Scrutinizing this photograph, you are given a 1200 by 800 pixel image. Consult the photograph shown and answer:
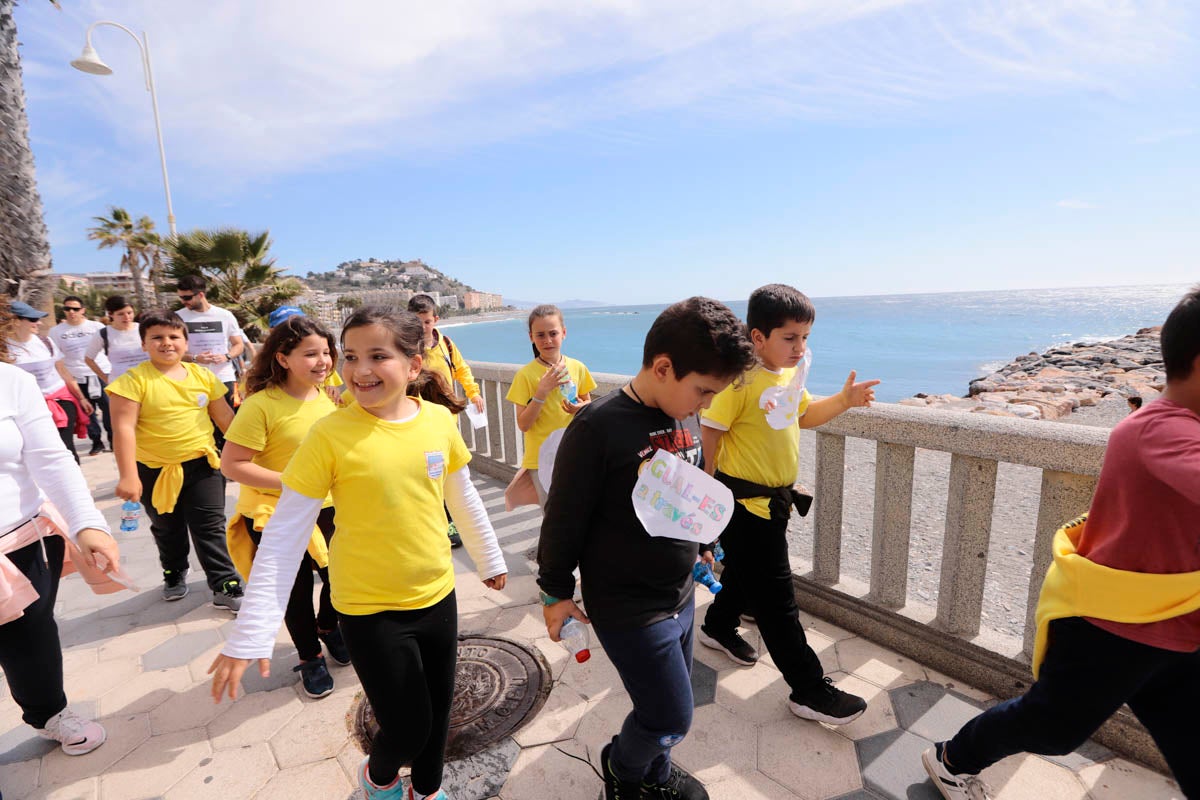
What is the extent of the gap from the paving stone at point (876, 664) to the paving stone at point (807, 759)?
486 mm

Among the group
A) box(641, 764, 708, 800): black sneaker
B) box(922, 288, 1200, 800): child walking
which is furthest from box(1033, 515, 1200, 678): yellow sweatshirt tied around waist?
box(641, 764, 708, 800): black sneaker

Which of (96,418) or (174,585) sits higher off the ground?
(96,418)

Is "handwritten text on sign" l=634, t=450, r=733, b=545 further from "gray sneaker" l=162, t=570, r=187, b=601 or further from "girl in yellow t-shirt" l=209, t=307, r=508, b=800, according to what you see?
"gray sneaker" l=162, t=570, r=187, b=601

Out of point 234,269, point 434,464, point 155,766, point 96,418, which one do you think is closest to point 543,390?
point 434,464

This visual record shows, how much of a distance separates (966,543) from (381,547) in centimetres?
260

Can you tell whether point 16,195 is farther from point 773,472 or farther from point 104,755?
point 773,472

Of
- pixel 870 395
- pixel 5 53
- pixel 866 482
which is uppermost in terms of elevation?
pixel 5 53

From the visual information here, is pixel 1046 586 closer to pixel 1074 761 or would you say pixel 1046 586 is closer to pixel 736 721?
pixel 1074 761

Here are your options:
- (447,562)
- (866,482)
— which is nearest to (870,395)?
(447,562)

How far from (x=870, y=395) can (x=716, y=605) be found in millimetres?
1350

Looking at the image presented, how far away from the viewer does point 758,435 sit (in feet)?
8.57

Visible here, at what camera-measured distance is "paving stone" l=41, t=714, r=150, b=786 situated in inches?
98.7

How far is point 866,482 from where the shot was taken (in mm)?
7574

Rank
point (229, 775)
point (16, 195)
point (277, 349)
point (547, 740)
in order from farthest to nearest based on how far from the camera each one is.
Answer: point (16, 195) < point (277, 349) < point (547, 740) < point (229, 775)
